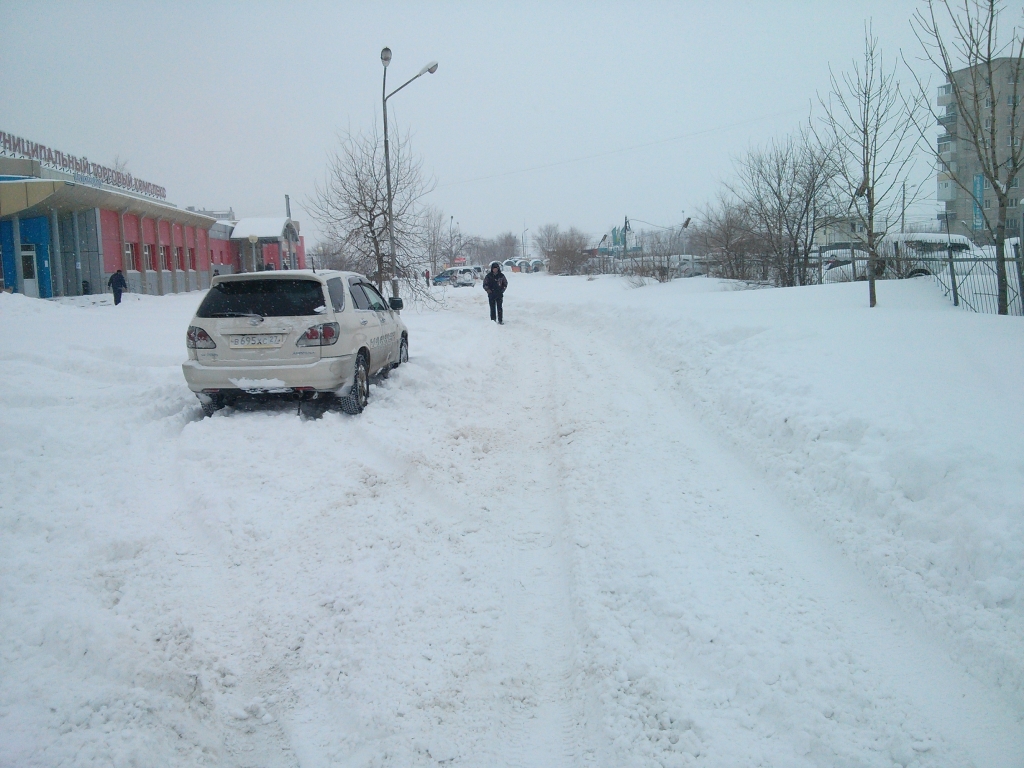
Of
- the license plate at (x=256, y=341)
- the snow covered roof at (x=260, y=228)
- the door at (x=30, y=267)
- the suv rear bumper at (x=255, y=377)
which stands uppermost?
the snow covered roof at (x=260, y=228)

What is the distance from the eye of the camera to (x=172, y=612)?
3861 mm

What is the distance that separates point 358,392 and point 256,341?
133cm

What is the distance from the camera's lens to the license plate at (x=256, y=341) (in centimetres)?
744

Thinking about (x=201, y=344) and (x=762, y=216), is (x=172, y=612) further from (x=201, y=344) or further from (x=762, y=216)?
(x=762, y=216)

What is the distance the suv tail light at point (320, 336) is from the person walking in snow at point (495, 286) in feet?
38.8

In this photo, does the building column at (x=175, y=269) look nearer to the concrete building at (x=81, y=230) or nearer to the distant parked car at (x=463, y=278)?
the concrete building at (x=81, y=230)

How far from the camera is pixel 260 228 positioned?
55938mm

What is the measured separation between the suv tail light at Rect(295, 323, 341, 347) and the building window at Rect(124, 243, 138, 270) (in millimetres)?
34893

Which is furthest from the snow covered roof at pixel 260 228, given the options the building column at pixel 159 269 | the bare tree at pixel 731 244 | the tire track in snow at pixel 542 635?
the tire track in snow at pixel 542 635

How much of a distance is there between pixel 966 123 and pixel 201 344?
39.3ft

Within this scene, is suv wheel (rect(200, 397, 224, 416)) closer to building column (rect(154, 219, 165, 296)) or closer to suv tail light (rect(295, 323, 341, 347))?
suv tail light (rect(295, 323, 341, 347))

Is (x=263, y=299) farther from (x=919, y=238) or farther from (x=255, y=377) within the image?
(x=919, y=238)

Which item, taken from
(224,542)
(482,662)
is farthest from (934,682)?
(224,542)

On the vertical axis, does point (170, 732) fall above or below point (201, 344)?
below
